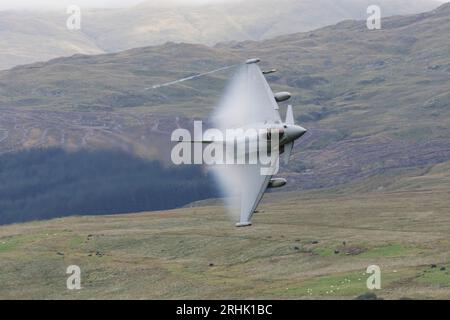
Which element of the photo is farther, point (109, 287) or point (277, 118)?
point (109, 287)

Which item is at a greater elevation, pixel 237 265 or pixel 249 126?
pixel 249 126

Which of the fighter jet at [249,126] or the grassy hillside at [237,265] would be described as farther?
the grassy hillside at [237,265]

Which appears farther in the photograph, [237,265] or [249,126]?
[237,265]

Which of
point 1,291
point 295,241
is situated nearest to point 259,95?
point 1,291

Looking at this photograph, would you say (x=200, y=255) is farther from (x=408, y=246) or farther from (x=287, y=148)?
(x=287, y=148)

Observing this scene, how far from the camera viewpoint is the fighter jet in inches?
3489

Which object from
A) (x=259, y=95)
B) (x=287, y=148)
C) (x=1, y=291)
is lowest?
(x=1, y=291)

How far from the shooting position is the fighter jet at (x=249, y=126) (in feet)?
291

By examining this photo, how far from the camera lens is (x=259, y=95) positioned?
95812 mm

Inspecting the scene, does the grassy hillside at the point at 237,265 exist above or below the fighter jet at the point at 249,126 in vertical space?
below

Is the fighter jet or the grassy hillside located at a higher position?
the fighter jet

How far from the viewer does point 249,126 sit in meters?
91.2

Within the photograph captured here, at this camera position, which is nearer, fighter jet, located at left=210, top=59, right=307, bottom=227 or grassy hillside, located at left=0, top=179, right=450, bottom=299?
fighter jet, located at left=210, top=59, right=307, bottom=227
